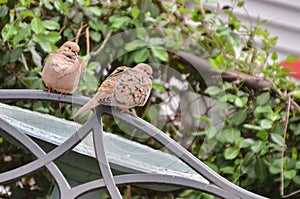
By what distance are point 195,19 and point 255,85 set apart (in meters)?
0.34

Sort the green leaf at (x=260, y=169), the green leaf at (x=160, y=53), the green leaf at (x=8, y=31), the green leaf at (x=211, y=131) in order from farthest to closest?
the green leaf at (x=260, y=169), the green leaf at (x=8, y=31), the green leaf at (x=160, y=53), the green leaf at (x=211, y=131)

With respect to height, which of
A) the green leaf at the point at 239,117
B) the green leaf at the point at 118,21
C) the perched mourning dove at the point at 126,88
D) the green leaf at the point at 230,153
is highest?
the perched mourning dove at the point at 126,88

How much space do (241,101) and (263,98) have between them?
87 mm

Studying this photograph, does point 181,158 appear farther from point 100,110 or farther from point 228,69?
point 228,69

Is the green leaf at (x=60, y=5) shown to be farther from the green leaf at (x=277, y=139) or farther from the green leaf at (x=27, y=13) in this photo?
the green leaf at (x=277, y=139)

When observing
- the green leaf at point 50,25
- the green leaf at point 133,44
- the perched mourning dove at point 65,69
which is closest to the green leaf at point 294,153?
the green leaf at point 133,44

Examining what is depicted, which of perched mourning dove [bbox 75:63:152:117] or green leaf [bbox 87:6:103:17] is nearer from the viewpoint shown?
perched mourning dove [bbox 75:63:152:117]

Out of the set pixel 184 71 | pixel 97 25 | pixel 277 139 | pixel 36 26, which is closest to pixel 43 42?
pixel 36 26

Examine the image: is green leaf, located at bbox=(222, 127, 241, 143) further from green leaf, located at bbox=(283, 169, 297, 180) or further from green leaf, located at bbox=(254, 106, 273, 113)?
green leaf, located at bbox=(283, 169, 297, 180)

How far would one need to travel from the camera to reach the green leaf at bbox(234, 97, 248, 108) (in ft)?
7.57

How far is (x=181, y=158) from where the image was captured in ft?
3.58

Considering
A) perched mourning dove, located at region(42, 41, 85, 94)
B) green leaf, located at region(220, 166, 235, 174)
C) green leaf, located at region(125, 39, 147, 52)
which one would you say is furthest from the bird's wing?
green leaf, located at region(220, 166, 235, 174)

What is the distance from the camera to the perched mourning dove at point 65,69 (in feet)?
4.14

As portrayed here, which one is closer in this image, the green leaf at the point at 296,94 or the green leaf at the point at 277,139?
the green leaf at the point at 277,139
